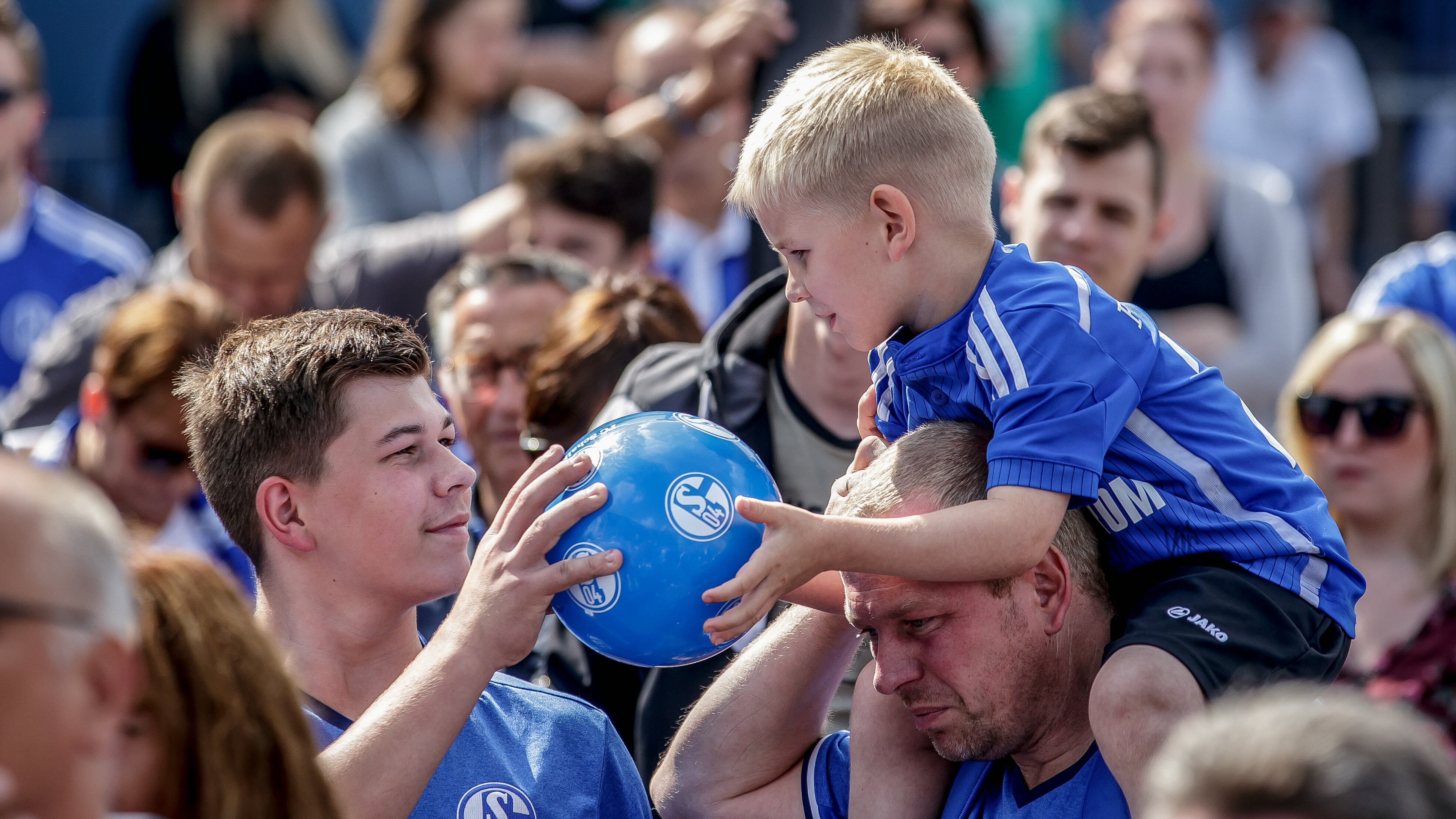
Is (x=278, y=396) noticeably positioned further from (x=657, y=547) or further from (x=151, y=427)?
(x=151, y=427)

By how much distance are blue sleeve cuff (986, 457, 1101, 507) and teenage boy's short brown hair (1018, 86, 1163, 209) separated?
2.71m

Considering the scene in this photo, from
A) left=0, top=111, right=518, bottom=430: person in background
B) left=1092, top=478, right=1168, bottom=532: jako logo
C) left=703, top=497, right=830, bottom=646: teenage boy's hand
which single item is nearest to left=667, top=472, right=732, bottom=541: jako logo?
left=703, top=497, right=830, bottom=646: teenage boy's hand

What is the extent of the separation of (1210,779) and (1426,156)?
10.0m

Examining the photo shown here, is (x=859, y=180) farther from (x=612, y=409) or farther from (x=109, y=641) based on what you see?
(x=109, y=641)

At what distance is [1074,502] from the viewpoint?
2.76 metres

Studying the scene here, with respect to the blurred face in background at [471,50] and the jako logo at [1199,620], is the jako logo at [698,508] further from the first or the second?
the blurred face in background at [471,50]

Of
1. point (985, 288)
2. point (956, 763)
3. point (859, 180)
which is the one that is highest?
point (859, 180)

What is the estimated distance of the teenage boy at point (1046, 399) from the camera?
2.65m

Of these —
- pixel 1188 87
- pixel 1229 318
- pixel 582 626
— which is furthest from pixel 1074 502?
pixel 1188 87

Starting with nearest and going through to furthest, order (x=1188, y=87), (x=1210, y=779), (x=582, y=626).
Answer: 1. (x=1210, y=779)
2. (x=582, y=626)
3. (x=1188, y=87)

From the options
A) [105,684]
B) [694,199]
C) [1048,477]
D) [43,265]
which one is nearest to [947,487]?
[1048,477]

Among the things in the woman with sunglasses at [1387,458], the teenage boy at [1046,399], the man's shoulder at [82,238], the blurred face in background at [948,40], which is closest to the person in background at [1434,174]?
the blurred face in background at [948,40]

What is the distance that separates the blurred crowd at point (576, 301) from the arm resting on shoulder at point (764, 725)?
0.03m

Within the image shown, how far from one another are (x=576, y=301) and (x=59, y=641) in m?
2.80
